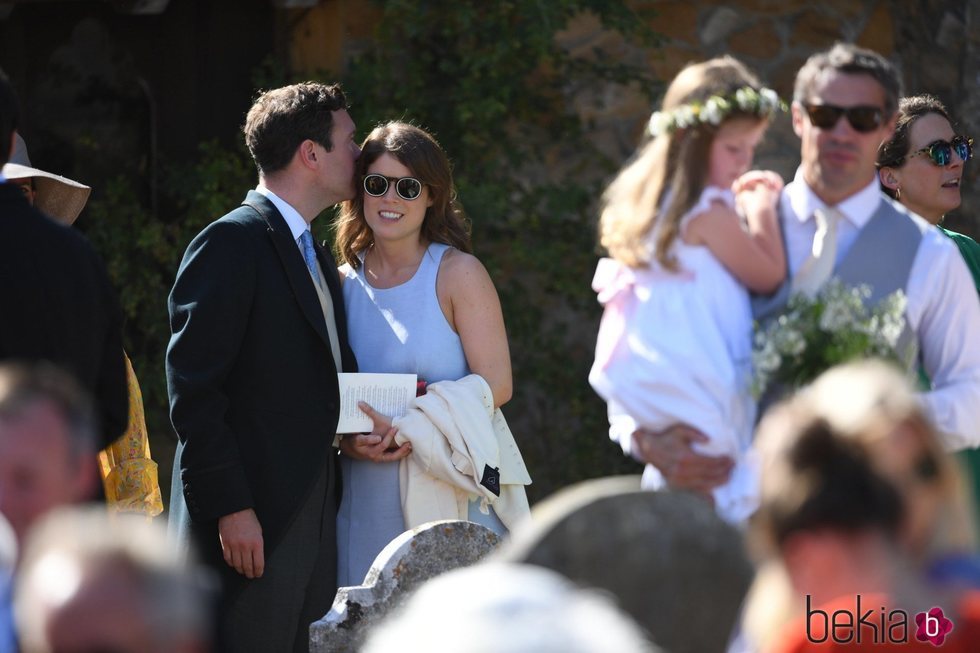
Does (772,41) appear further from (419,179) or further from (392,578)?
(392,578)

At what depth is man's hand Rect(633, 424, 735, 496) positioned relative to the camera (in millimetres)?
3120

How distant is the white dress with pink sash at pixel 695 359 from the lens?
309cm

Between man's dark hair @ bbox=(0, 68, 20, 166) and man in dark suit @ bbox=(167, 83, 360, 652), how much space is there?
2.99 feet

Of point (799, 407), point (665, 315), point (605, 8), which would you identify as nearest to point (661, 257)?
point (665, 315)

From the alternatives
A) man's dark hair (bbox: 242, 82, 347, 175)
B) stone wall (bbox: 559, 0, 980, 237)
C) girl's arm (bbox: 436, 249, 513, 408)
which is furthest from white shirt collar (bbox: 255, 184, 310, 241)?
stone wall (bbox: 559, 0, 980, 237)

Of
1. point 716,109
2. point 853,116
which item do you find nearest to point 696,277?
point 716,109

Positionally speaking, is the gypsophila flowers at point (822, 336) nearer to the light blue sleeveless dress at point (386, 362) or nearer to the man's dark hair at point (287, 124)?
the light blue sleeveless dress at point (386, 362)

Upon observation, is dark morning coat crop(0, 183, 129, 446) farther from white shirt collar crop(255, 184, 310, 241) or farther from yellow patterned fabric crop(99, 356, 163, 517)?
white shirt collar crop(255, 184, 310, 241)

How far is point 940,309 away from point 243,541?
2.09 meters

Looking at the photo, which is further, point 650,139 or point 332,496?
point 332,496

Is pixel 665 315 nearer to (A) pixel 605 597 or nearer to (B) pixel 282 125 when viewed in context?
(A) pixel 605 597

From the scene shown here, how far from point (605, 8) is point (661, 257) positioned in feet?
14.4

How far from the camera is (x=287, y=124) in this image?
452 centimetres

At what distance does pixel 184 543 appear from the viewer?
435 cm
